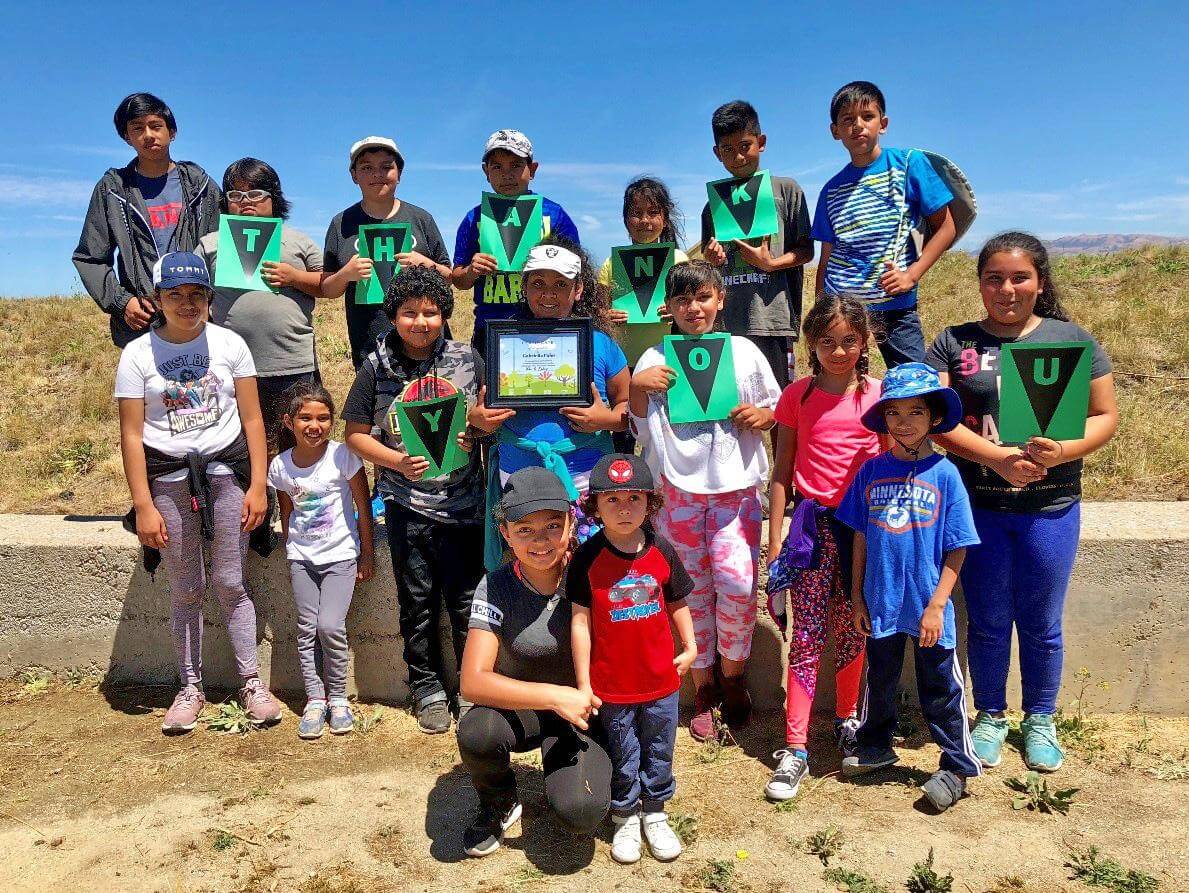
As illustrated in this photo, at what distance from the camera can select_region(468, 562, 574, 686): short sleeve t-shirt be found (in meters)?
3.21

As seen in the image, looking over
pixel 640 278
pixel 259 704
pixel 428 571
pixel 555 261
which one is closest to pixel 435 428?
pixel 428 571

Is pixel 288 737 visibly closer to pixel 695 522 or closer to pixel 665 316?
pixel 695 522

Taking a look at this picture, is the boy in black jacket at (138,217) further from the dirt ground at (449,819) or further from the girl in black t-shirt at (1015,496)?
the girl in black t-shirt at (1015,496)

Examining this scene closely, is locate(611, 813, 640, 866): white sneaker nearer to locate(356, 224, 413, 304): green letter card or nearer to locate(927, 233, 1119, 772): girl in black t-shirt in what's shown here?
→ locate(927, 233, 1119, 772): girl in black t-shirt

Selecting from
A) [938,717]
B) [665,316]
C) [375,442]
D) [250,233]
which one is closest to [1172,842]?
[938,717]

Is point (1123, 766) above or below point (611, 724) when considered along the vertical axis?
below

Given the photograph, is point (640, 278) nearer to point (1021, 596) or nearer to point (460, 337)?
point (1021, 596)

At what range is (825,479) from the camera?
365 centimetres

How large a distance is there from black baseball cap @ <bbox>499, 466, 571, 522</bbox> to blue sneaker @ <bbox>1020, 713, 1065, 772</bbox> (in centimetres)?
234

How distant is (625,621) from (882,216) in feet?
8.36

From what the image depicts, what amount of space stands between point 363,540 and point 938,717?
2.74 m

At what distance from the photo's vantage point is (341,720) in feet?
13.9

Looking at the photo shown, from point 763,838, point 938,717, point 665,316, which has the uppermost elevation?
point 665,316

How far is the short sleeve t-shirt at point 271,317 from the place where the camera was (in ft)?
15.2
